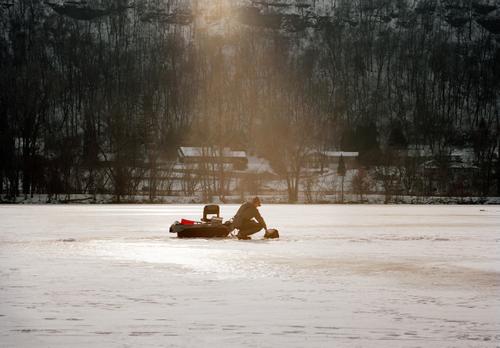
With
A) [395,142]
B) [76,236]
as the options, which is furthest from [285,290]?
[395,142]

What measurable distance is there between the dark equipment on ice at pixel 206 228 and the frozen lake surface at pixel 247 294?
234 centimetres

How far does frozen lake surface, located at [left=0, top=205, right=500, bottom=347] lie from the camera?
8.45 m

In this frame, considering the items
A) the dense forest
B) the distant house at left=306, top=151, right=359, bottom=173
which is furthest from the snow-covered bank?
the dense forest

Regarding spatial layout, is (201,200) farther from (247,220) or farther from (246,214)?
(246,214)

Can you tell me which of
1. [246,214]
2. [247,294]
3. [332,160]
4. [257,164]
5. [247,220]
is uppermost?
[332,160]

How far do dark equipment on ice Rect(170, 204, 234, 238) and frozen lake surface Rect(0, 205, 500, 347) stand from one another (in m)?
2.34

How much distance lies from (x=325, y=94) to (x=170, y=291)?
154 m

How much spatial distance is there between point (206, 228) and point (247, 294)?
12670 mm

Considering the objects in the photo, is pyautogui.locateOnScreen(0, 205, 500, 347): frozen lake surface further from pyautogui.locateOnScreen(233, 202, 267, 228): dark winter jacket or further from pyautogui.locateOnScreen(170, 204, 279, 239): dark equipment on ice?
pyautogui.locateOnScreen(170, 204, 279, 239): dark equipment on ice

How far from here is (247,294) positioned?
11.6 meters

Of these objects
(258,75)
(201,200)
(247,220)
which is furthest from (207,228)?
(258,75)

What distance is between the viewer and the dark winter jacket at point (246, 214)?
75.2 ft

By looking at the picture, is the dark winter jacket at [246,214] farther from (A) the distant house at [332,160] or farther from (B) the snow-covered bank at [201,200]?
(A) the distant house at [332,160]

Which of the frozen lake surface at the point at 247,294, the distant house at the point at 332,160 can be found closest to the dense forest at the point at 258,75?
the distant house at the point at 332,160
